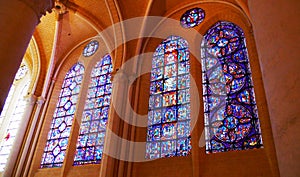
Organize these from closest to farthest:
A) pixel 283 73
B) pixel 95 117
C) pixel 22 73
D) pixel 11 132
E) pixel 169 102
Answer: pixel 283 73, pixel 169 102, pixel 95 117, pixel 11 132, pixel 22 73

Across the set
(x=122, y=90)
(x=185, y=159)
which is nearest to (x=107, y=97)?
(x=122, y=90)

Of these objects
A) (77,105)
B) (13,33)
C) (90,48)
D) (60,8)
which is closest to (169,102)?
(77,105)

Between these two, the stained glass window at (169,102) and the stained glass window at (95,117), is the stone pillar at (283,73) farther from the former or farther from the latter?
the stained glass window at (95,117)

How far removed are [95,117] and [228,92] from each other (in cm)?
471

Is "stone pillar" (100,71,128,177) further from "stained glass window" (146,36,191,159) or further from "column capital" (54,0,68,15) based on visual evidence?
"column capital" (54,0,68,15)

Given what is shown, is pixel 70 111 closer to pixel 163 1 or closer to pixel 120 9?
pixel 120 9

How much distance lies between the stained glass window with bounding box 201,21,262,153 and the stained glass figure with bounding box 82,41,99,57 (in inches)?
196

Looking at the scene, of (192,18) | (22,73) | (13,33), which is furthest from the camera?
(22,73)

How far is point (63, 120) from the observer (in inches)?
416

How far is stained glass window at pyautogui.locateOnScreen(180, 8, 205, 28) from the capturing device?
9.73m

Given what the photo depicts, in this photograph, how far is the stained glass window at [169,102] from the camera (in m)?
7.67

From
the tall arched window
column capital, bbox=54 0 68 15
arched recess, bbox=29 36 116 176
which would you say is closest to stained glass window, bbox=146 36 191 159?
arched recess, bbox=29 36 116 176

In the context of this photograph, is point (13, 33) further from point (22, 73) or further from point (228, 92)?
point (22, 73)

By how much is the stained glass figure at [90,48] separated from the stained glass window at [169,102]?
10.4 feet
